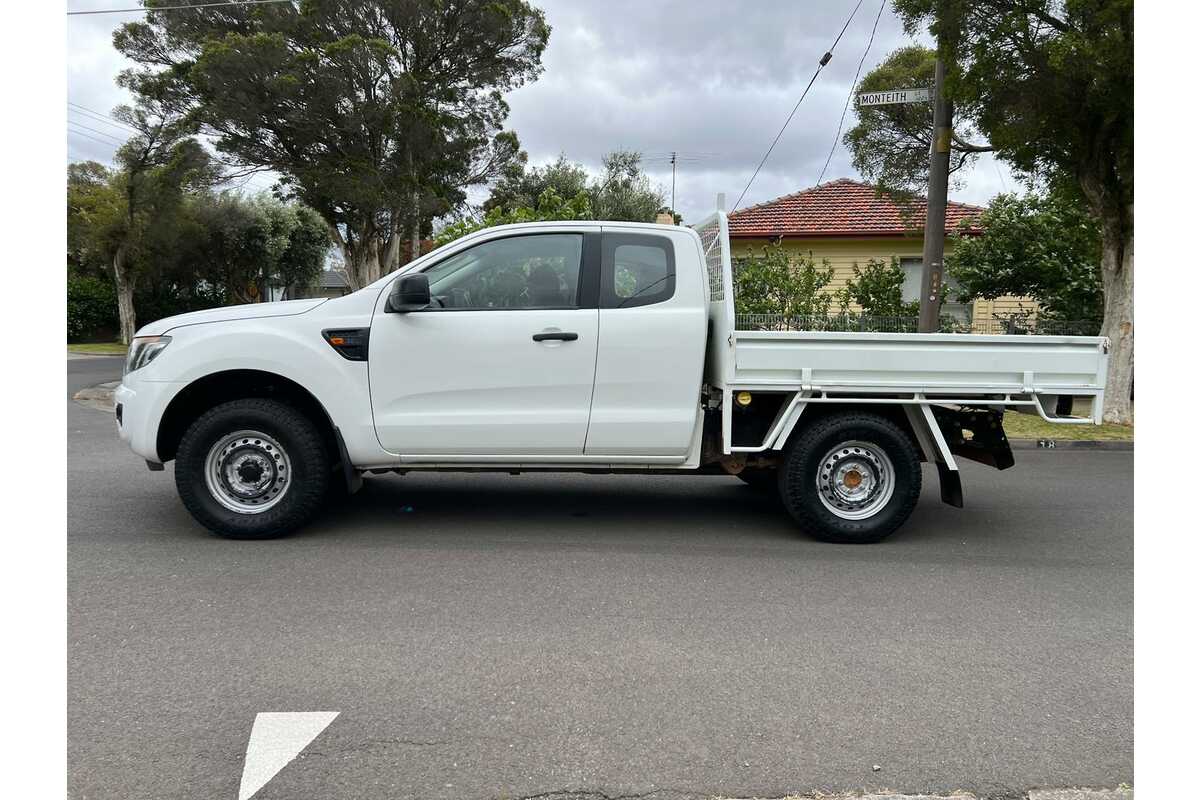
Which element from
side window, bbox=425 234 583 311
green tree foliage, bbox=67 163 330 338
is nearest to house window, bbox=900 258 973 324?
side window, bbox=425 234 583 311

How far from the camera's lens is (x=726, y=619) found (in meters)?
4.61

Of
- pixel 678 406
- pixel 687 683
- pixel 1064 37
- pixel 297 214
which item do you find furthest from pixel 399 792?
pixel 297 214

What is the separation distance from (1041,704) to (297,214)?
42015mm

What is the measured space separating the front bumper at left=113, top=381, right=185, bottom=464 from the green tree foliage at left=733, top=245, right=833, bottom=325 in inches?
423

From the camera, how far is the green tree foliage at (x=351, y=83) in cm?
2439

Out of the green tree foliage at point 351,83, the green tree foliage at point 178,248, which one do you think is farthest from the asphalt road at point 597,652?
the green tree foliage at point 178,248

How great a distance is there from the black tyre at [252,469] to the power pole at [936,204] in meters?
8.40

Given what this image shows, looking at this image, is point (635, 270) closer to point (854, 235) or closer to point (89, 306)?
point (854, 235)

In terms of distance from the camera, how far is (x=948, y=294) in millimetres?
17734

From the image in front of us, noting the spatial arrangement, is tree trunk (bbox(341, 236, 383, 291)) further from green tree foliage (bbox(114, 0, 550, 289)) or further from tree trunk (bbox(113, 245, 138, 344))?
tree trunk (bbox(113, 245, 138, 344))

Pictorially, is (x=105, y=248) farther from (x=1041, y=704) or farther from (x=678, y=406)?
(x=1041, y=704)

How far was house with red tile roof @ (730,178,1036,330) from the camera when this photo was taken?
20.7m

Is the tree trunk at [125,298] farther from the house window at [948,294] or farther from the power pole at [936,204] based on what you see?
the power pole at [936,204]

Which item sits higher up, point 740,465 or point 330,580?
point 740,465
